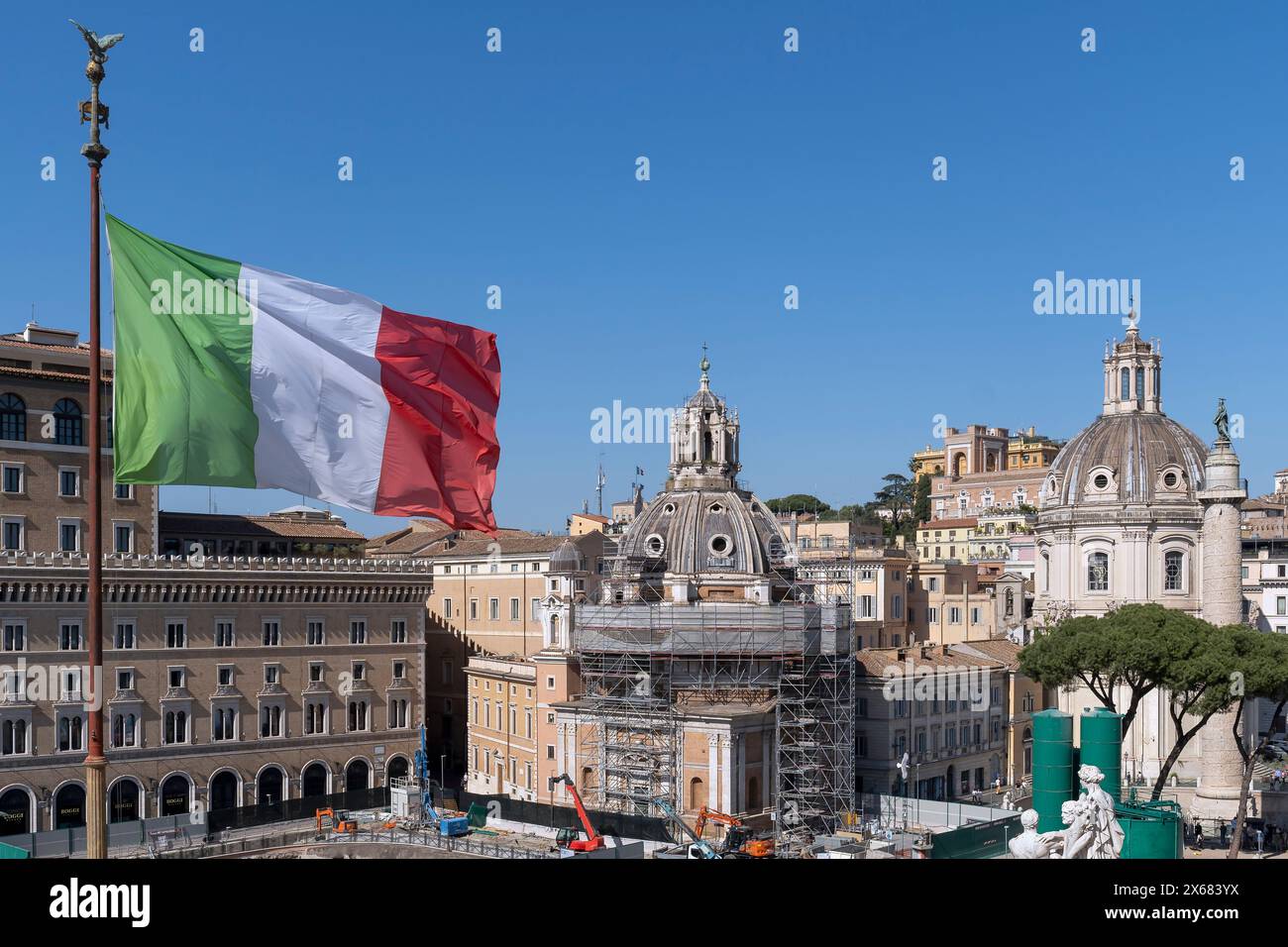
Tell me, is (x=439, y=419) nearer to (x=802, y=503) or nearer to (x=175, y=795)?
(x=175, y=795)

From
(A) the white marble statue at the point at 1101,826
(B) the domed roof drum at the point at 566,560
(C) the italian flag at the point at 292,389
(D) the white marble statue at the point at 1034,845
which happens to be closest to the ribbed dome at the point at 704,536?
(B) the domed roof drum at the point at 566,560

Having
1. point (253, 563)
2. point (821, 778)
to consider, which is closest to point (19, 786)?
point (253, 563)

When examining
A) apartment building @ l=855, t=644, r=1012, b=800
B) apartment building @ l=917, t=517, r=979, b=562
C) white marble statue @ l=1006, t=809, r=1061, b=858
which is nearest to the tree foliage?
apartment building @ l=917, t=517, r=979, b=562

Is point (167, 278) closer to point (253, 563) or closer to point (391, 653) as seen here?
point (253, 563)

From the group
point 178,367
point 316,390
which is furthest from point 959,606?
point 178,367
